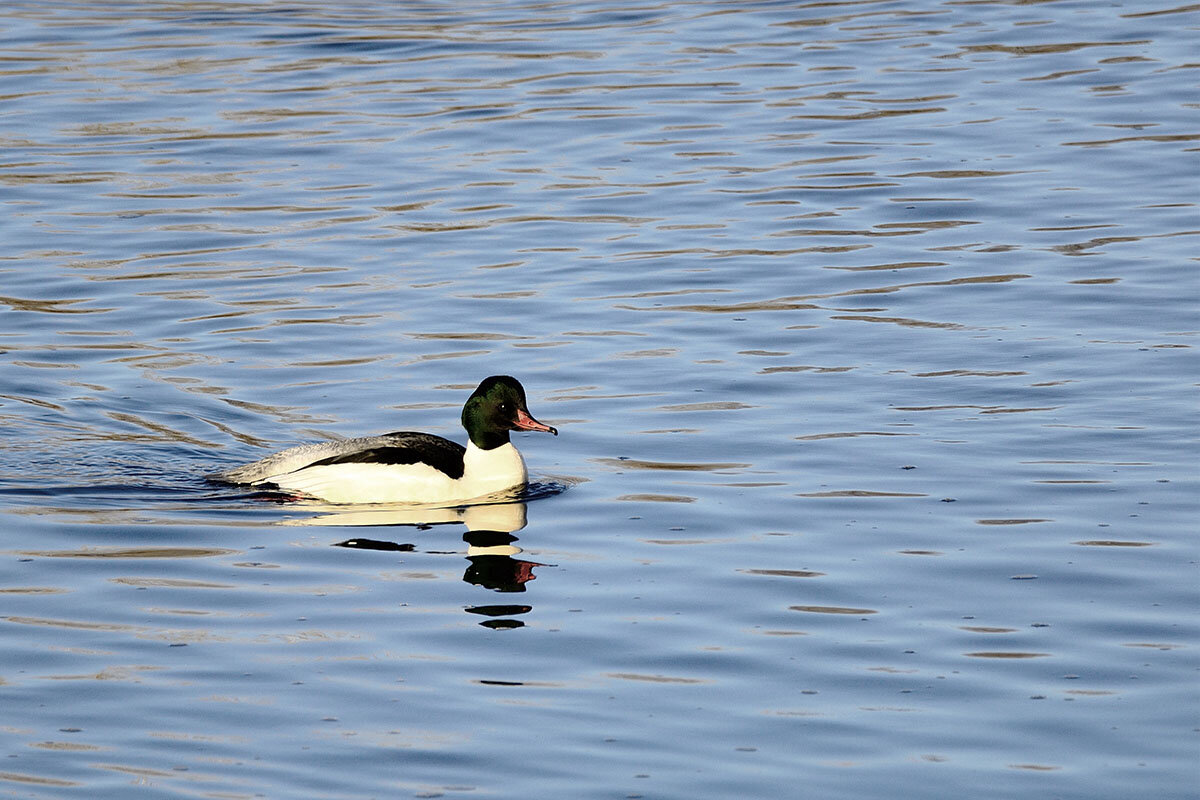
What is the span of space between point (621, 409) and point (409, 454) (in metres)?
1.97

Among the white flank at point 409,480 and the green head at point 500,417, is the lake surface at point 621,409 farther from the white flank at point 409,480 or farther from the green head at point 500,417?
the green head at point 500,417

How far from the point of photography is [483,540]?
33.2 feet

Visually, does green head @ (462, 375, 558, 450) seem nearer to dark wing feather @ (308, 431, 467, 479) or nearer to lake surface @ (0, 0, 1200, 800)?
dark wing feather @ (308, 431, 467, 479)

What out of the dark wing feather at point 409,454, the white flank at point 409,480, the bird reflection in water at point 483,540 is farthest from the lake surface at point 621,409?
the dark wing feather at point 409,454

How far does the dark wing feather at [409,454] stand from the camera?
10547 mm

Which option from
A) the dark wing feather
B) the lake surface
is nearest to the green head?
the dark wing feather

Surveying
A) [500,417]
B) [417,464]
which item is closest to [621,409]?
[500,417]

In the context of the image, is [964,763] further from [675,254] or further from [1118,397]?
[675,254]

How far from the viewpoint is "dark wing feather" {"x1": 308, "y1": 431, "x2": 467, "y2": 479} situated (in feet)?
34.6

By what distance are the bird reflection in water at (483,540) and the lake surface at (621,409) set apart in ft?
0.13

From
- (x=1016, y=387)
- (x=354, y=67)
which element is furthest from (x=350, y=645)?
(x=354, y=67)

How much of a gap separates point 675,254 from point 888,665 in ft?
29.1

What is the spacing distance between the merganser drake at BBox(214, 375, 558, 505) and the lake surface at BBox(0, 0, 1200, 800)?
18 centimetres

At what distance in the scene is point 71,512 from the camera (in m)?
10.4
